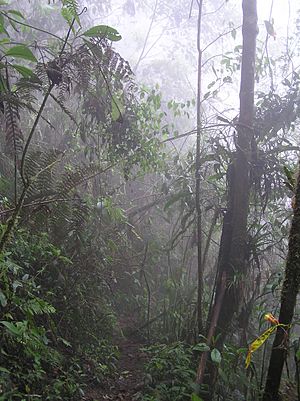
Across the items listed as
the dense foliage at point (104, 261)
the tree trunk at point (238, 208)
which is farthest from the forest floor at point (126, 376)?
the tree trunk at point (238, 208)

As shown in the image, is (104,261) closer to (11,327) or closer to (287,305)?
(11,327)

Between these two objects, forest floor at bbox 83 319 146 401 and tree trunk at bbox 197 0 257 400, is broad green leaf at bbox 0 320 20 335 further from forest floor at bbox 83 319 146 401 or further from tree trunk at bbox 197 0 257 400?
tree trunk at bbox 197 0 257 400

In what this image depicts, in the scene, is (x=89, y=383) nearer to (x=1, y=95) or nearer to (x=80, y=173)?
(x=80, y=173)

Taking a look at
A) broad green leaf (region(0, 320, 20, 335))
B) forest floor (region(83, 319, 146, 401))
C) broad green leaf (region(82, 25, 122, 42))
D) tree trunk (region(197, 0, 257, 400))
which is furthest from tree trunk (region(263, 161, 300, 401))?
forest floor (region(83, 319, 146, 401))

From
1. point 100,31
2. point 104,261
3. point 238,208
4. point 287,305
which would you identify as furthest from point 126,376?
point 100,31

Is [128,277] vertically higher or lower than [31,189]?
lower

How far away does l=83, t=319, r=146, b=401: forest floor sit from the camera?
3.32 m

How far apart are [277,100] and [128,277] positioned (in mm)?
2776

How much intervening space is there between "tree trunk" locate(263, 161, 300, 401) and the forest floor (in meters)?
1.88

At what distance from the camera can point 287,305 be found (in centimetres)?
160

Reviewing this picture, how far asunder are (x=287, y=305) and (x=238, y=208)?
2.03 metres

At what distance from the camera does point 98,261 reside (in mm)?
4320

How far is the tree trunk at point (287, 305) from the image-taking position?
5.24 feet

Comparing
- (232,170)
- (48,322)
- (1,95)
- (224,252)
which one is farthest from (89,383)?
(1,95)
